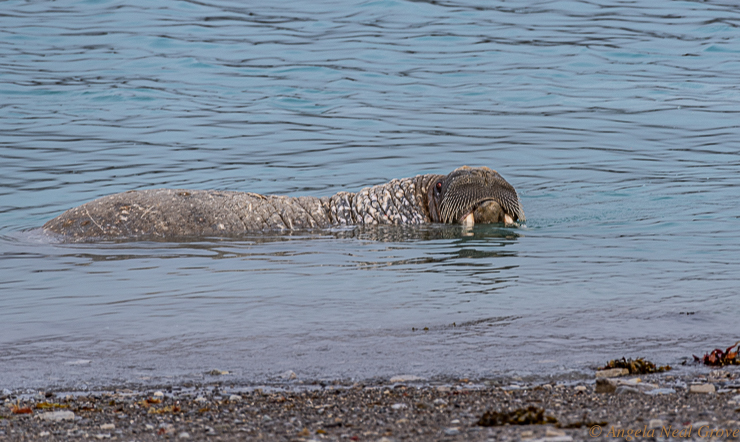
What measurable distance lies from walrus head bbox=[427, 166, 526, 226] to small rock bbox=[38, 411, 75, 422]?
25.6 ft

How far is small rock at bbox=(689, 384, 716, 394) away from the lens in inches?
182

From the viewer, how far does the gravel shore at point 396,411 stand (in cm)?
393

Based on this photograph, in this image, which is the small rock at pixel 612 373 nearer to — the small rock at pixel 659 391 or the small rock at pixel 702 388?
the small rock at pixel 659 391

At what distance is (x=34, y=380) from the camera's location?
554 cm

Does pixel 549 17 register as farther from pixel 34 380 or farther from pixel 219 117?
pixel 34 380

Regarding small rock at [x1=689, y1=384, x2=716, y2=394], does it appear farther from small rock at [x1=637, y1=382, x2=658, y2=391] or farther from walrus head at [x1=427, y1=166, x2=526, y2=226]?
walrus head at [x1=427, y1=166, x2=526, y2=226]

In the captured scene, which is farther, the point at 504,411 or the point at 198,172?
the point at 198,172

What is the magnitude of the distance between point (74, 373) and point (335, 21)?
105 feet

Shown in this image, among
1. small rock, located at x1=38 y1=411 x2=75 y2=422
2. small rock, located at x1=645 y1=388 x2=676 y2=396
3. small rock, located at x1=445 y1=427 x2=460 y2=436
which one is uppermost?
small rock, located at x1=445 y1=427 x2=460 y2=436

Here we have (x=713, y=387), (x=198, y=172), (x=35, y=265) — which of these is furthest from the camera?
(x=198, y=172)

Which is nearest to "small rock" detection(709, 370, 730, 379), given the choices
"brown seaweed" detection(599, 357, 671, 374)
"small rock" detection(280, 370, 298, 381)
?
"brown seaweed" detection(599, 357, 671, 374)

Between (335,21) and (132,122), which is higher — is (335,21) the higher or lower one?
the higher one

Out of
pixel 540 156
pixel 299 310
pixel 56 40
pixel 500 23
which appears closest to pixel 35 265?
pixel 299 310

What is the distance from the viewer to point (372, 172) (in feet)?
59.3
